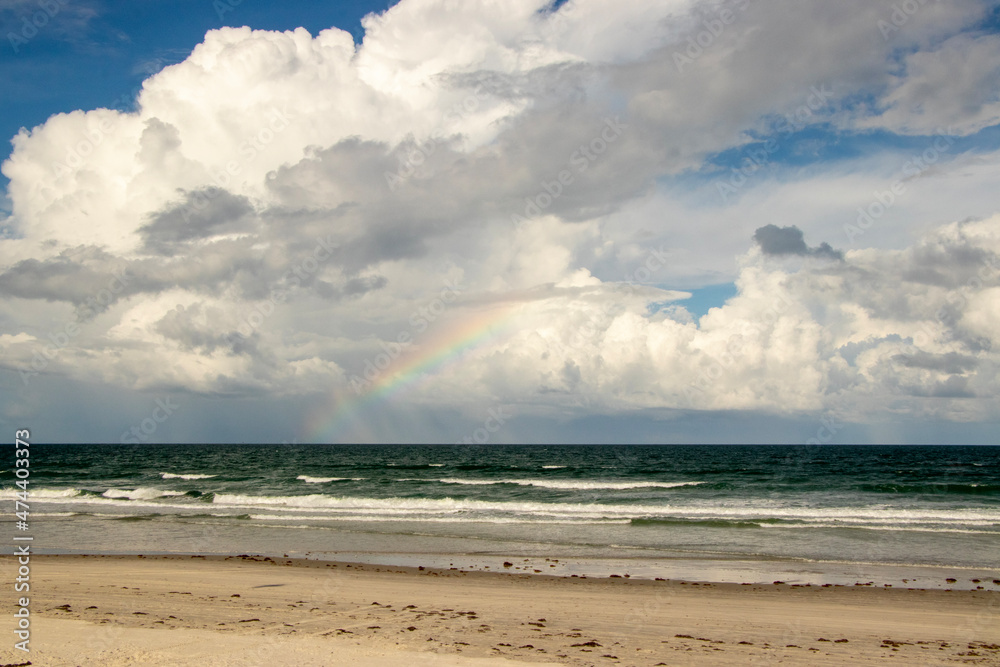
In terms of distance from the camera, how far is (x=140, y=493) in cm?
3759

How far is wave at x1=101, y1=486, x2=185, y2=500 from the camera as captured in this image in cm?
3638

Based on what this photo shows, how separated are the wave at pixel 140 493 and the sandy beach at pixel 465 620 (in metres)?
21.9

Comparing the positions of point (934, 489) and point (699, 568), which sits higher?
point (699, 568)

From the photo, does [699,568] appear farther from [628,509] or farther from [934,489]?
[934,489]

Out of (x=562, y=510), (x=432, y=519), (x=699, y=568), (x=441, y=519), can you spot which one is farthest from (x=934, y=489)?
(x=432, y=519)

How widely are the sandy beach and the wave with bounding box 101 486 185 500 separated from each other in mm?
21924

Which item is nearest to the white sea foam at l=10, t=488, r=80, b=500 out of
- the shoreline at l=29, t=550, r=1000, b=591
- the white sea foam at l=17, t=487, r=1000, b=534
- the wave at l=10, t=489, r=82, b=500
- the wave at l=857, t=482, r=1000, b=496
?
the wave at l=10, t=489, r=82, b=500

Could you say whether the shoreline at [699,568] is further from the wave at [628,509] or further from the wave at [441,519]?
the wave at [628,509]

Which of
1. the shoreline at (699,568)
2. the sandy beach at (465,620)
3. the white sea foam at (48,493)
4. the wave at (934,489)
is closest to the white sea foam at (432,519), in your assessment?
the shoreline at (699,568)

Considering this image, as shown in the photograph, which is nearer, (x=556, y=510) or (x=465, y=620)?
(x=465, y=620)

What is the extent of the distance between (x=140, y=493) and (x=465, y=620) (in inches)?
1349

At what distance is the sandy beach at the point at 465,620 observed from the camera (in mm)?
8742

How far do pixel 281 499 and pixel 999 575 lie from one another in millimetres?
31034

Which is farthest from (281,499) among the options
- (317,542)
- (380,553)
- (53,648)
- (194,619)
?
(53,648)
